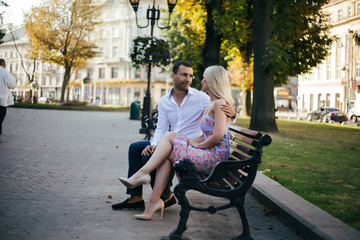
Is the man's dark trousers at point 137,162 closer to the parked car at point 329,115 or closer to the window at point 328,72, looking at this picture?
the parked car at point 329,115

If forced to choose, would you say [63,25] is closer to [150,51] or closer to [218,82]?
[150,51]

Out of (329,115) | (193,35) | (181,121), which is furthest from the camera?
(329,115)

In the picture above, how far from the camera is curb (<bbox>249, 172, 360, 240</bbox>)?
337 cm

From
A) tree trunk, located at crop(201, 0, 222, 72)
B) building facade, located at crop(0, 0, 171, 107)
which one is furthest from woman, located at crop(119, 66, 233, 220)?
building facade, located at crop(0, 0, 171, 107)

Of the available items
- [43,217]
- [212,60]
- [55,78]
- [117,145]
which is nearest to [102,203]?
[43,217]

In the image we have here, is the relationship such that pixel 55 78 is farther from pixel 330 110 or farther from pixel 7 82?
pixel 7 82

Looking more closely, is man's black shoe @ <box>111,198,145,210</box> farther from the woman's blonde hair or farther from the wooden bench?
the woman's blonde hair

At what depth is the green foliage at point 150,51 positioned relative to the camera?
51.4 ft

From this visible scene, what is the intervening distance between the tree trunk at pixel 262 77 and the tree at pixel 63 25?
2528 cm

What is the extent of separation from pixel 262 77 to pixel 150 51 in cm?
446

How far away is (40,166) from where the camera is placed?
7.14 meters

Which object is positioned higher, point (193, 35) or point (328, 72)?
point (328, 72)

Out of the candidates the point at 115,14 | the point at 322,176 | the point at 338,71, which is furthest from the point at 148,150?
the point at 115,14

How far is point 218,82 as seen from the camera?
13.4 feet
